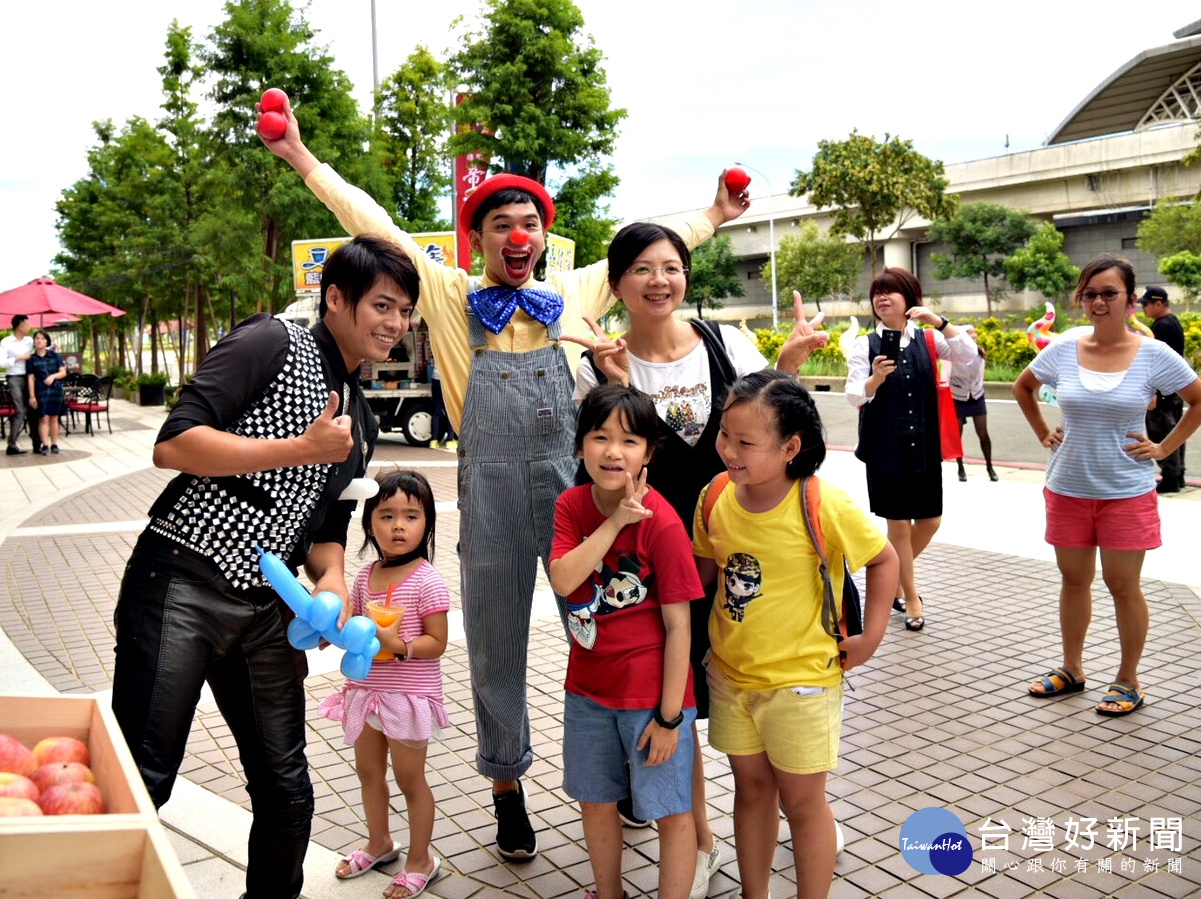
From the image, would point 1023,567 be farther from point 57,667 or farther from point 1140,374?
point 57,667

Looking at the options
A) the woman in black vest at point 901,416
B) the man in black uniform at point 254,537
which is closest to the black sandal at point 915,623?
the woman in black vest at point 901,416

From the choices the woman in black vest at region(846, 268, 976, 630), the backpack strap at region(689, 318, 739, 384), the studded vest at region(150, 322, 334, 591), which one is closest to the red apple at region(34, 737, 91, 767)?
the studded vest at region(150, 322, 334, 591)

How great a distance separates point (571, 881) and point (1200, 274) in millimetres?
32569

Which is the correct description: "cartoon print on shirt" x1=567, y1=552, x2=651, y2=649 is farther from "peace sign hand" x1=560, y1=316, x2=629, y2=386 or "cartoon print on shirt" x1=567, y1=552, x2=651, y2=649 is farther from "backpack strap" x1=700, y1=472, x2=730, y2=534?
"peace sign hand" x1=560, y1=316, x2=629, y2=386

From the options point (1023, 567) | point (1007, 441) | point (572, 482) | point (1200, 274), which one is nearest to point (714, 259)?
point (1200, 274)

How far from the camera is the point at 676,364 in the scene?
2.99 meters

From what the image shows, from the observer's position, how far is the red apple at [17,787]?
5.45 feet

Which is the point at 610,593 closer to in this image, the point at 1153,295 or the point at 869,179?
the point at 1153,295

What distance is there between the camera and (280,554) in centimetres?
241

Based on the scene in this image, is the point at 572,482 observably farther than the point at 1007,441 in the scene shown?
No

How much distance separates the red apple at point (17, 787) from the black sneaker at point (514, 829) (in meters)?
1.76

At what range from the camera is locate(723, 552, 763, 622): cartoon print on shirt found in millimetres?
2689

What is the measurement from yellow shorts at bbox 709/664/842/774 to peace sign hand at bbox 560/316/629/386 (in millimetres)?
917

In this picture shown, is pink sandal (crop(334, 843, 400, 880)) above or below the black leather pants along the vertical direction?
below
